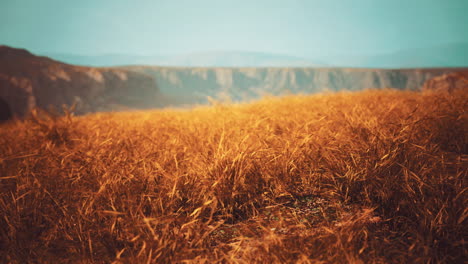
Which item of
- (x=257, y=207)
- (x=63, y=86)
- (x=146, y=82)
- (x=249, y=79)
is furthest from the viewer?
(x=249, y=79)

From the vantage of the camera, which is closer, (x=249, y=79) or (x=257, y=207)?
(x=257, y=207)

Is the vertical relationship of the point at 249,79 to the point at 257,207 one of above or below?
below

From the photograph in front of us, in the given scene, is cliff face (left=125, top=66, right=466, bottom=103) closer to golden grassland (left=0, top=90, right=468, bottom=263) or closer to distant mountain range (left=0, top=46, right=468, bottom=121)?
distant mountain range (left=0, top=46, right=468, bottom=121)

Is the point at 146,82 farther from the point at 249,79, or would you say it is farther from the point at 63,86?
the point at 249,79

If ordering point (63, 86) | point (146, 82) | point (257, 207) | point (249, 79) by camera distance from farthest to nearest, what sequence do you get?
point (249, 79) < point (146, 82) < point (63, 86) < point (257, 207)

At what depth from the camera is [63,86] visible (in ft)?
95.9

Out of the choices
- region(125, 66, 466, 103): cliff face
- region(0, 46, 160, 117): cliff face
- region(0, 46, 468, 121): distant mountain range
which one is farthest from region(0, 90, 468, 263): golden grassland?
region(125, 66, 466, 103): cliff face

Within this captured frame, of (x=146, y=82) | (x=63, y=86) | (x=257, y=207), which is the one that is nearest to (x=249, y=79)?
(x=146, y=82)

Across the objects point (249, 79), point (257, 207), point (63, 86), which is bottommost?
point (63, 86)

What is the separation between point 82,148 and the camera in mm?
1521

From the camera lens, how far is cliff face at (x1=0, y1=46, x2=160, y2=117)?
17398 millimetres

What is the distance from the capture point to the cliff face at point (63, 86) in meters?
17.4

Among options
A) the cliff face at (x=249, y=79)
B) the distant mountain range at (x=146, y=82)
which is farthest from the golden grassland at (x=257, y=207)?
the cliff face at (x=249, y=79)

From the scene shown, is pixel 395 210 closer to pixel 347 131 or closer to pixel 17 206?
pixel 347 131
